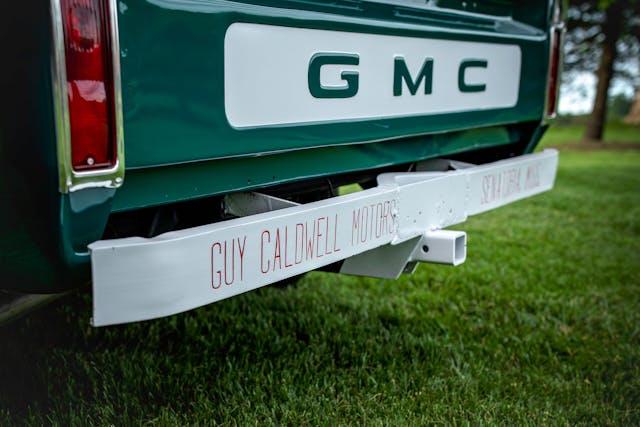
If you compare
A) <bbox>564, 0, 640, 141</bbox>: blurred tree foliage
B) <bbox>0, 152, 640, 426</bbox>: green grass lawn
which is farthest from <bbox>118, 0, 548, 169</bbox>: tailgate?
<bbox>564, 0, 640, 141</bbox>: blurred tree foliage

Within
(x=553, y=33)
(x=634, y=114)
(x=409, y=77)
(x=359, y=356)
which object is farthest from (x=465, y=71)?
(x=634, y=114)

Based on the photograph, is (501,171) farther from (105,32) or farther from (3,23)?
(3,23)

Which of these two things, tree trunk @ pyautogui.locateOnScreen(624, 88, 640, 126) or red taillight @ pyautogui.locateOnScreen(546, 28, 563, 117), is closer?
red taillight @ pyautogui.locateOnScreen(546, 28, 563, 117)

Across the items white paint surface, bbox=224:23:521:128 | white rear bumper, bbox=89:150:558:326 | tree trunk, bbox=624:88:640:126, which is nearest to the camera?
white rear bumper, bbox=89:150:558:326

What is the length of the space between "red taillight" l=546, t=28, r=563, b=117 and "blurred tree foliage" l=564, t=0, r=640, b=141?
39.5 feet

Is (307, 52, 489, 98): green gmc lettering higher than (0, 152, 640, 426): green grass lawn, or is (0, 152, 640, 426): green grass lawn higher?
(307, 52, 489, 98): green gmc lettering

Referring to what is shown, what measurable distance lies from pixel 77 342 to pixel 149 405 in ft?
2.55

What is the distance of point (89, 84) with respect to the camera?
158 cm

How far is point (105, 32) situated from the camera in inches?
62.6

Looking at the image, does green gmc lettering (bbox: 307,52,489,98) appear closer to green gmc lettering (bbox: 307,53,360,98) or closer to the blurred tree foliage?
green gmc lettering (bbox: 307,53,360,98)

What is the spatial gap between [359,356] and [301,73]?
144 centimetres

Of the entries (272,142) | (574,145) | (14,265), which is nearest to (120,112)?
(14,265)

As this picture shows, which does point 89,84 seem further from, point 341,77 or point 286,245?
point 341,77

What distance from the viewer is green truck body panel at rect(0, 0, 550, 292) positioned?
1525 millimetres
